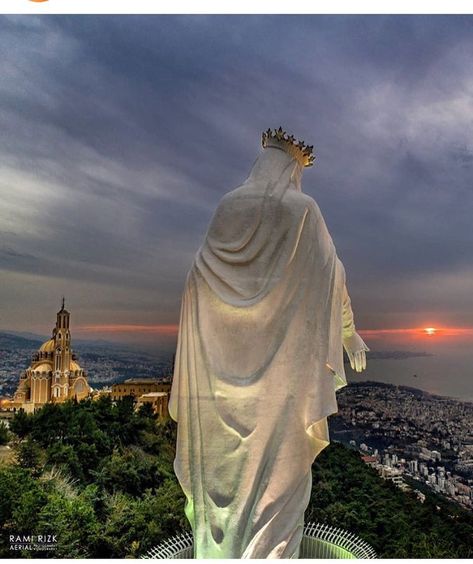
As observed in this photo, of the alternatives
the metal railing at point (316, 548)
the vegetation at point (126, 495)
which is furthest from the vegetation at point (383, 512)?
the metal railing at point (316, 548)

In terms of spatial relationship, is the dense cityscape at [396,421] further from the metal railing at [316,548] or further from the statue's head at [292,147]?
the statue's head at [292,147]

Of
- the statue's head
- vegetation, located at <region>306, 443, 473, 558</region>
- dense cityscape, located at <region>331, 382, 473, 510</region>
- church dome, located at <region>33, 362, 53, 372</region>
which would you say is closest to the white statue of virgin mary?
the statue's head

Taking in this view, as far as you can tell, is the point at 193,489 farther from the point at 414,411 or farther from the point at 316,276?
the point at 414,411

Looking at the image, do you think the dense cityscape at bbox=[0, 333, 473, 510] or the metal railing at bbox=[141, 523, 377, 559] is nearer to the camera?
the metal railing at bbox=[141, 523, 377, 559]

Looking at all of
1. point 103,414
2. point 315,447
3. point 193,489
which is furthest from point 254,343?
point 103,414

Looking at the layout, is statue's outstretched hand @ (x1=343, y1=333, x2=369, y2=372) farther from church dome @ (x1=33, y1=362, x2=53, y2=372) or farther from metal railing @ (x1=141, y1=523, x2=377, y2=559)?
church dome @ (x1=33, y1=362, x2=53, y2=372)
